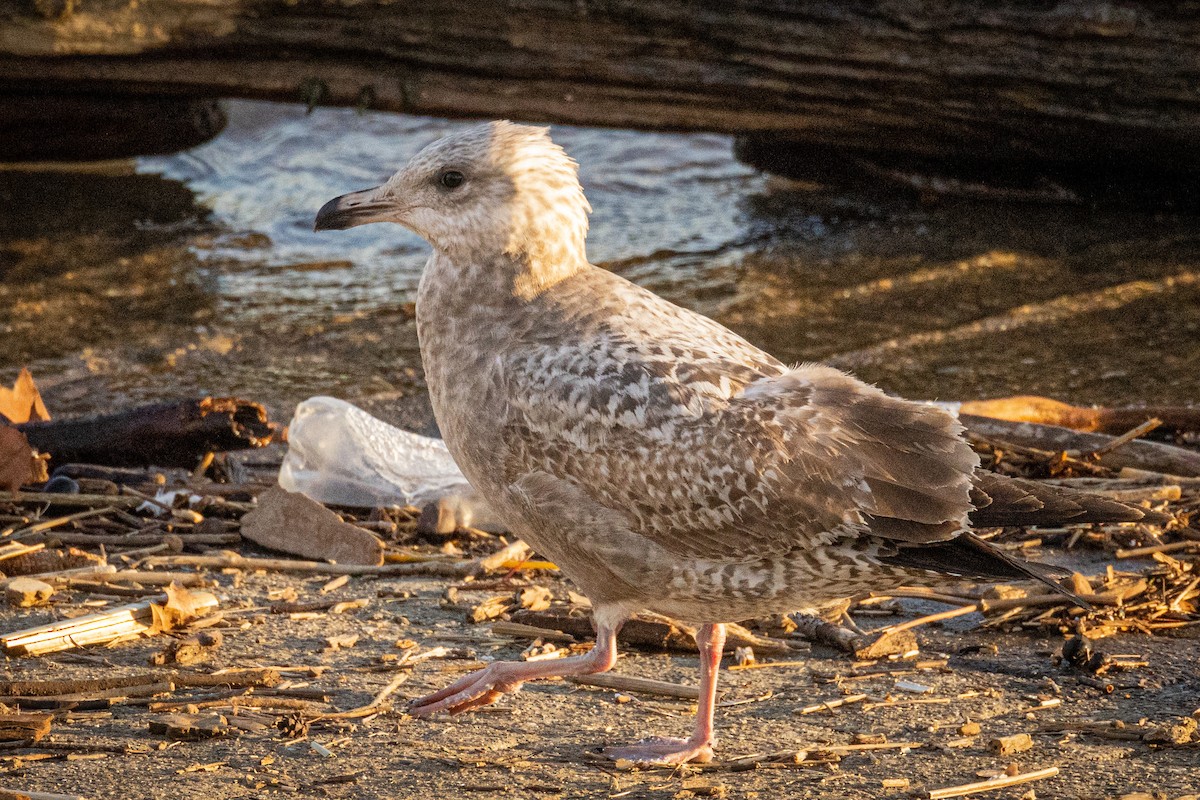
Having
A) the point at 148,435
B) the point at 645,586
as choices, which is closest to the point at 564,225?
the point at 645,586

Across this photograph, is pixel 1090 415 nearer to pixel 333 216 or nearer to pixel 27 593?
pixel 333 216

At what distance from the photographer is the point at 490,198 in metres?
4.25

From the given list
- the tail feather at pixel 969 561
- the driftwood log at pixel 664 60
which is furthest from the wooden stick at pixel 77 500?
the driftwood log at pixel 664 60

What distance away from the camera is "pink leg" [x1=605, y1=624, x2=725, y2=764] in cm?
367

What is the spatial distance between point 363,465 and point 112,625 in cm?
178

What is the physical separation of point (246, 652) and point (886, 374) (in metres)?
4.81

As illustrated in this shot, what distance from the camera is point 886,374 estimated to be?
808 centimetres

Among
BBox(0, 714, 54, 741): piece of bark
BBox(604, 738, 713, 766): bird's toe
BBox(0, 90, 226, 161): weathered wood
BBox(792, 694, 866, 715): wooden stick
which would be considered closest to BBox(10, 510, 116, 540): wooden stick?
BBox(0, 714, 54, 741): piece of bark

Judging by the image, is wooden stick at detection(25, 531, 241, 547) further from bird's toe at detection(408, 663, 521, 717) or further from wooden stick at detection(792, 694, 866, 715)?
wooden stick at detection(792, 694, 866, 715)

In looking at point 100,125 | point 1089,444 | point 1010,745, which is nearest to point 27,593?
point 1010,745

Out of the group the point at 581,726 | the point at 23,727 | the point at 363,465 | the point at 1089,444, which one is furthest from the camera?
the point at 1089,444

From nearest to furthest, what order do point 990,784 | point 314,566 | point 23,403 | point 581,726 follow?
point 990,784 < point 581,726 < point 314,566 < point 23,403

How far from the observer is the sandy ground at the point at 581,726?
11.2 ft

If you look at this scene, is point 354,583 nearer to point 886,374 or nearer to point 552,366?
point 552,366
